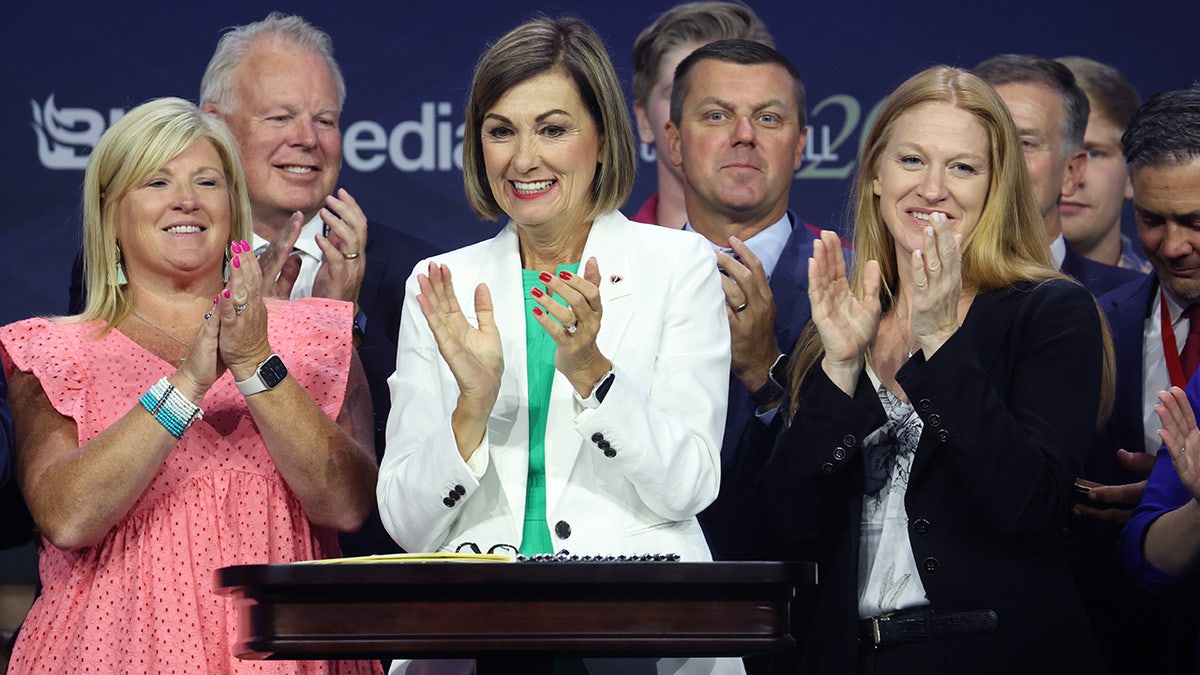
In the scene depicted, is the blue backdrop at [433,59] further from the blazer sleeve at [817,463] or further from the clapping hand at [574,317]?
the clapping hand at [574,317]

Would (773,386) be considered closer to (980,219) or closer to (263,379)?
(980,219)

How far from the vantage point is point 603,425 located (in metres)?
2.71

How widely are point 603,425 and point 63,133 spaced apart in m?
2.88

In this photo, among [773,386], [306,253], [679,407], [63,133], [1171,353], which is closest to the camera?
[679,407]

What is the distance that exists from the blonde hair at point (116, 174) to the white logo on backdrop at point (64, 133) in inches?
66.2

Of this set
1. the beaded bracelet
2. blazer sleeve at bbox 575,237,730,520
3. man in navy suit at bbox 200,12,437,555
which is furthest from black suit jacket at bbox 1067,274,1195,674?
the beaded bracelet

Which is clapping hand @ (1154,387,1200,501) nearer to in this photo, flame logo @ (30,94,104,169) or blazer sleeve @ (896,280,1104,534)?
blazer sleeve @ (896,280,1104,534)

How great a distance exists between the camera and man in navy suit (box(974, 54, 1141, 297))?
14.4ft

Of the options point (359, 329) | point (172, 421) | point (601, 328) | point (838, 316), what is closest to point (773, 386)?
point (838, 316)

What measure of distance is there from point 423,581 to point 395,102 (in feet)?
10.2

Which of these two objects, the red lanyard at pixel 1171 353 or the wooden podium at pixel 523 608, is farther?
the red lanyard at pixel 1171 353

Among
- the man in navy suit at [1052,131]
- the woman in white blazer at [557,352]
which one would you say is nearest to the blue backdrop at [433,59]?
the man in navy suit at [1052,131]

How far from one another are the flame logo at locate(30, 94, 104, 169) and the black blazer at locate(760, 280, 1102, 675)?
278 centimetres

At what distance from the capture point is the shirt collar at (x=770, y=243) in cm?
420
